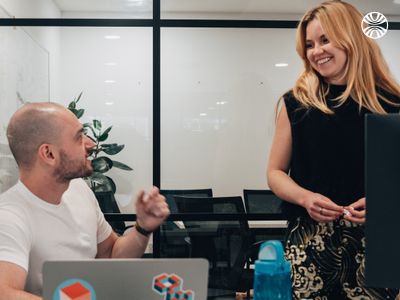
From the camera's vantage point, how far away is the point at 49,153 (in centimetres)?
159

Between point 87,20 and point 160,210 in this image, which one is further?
point 87,20

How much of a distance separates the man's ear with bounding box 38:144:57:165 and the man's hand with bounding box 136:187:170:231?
305mm

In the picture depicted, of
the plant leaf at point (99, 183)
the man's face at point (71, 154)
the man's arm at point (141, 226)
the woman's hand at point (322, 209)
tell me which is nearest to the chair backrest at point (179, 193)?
the plant leaf at point (99, 183)

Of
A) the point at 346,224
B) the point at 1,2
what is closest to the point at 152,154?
the point at 1,2

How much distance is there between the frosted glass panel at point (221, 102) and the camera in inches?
170

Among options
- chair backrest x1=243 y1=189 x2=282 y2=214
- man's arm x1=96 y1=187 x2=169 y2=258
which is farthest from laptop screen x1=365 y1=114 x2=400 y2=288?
chair backrest x1=243 y1=189 x2=282 y2=214

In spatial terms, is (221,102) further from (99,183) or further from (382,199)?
(382,199)

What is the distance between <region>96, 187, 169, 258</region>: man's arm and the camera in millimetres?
1452

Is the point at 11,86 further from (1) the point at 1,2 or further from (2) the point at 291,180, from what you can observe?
(2) the point at 291,180

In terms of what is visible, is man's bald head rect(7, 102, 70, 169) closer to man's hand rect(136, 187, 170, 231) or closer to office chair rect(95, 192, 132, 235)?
man's hand rect(136, 187, 170, 231)

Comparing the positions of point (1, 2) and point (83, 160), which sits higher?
point (1, 2)

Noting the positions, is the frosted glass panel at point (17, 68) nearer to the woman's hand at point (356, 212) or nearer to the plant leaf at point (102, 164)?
the plant leaf at point (102, 164)

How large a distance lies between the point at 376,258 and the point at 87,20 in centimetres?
373

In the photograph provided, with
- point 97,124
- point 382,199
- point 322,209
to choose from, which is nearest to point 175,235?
point 97,124
